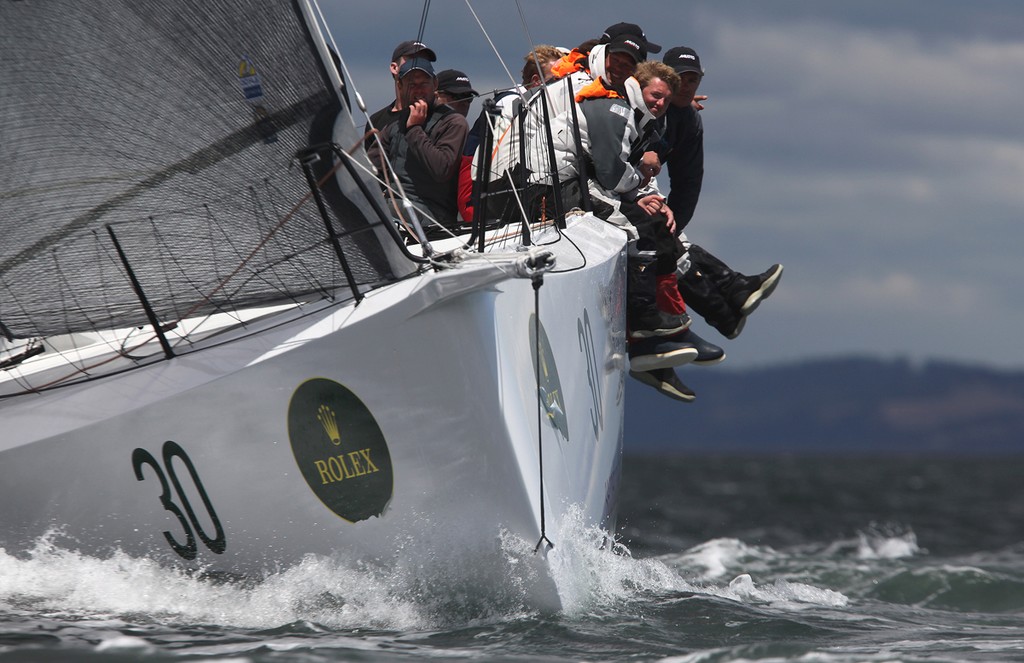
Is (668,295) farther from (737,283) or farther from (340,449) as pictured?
(340,449)

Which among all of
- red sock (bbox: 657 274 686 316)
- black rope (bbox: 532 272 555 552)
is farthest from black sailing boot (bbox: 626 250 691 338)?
black rope (bbox: 532 272 555 552)

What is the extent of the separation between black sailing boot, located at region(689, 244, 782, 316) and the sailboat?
10.0 feet

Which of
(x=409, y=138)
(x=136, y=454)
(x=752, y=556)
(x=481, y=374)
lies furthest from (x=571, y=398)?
(x=752, y=556)

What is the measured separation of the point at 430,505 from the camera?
5.19 meters

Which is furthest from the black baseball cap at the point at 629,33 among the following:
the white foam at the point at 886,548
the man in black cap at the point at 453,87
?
the white foam at the point at 886,548

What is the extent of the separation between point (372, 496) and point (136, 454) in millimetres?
1037

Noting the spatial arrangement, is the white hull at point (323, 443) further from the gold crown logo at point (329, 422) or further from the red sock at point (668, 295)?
the red sock at point (668, 295)

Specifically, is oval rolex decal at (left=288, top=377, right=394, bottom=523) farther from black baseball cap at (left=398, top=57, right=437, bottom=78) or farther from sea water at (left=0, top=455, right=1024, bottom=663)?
black baseball cap at (left=398, top=57, right=437, bottom=78)

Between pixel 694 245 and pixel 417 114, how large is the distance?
283 centimetres

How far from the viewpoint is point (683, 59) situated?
7402 millimetres

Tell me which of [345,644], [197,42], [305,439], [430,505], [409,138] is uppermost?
[197,42]

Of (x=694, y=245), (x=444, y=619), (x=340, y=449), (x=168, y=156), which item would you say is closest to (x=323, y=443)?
(x=340, y=449)

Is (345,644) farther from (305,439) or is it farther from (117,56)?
(117,56)

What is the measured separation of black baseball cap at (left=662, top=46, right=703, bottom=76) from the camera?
739cm
